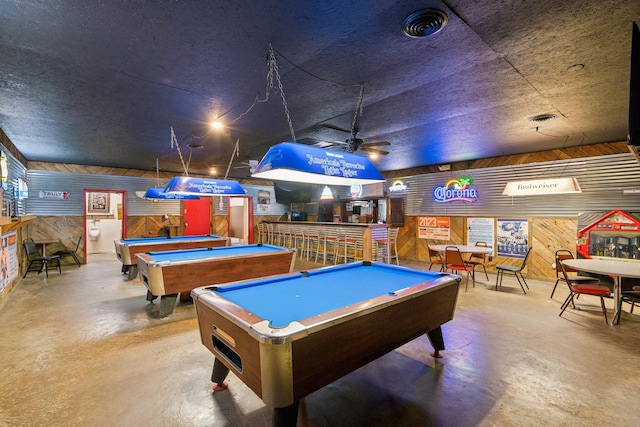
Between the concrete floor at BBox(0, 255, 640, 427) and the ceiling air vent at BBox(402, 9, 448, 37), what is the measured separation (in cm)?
285

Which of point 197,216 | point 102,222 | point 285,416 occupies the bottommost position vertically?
point 285,416

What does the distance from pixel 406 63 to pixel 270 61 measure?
125 centimetres

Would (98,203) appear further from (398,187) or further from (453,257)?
(453,257)

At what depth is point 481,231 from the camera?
23.8 feet

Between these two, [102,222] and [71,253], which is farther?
[102,222]

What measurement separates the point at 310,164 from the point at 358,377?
201cm

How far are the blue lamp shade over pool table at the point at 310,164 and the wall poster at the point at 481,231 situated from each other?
5.51 m

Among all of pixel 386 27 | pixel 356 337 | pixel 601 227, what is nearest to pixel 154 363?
pixel 356 337

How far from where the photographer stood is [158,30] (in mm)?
2104

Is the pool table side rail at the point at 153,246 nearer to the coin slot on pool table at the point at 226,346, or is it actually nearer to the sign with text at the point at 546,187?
the coin slot on pool table at the point at 226,346

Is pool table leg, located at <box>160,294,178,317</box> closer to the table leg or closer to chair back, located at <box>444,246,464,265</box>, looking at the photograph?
chair back, located at <box>444,246,464,265</box>

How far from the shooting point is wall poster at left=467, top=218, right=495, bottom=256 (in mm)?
7105

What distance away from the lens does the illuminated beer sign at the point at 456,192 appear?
7422mm

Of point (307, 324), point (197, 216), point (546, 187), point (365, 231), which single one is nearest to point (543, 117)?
point (546, 187)
